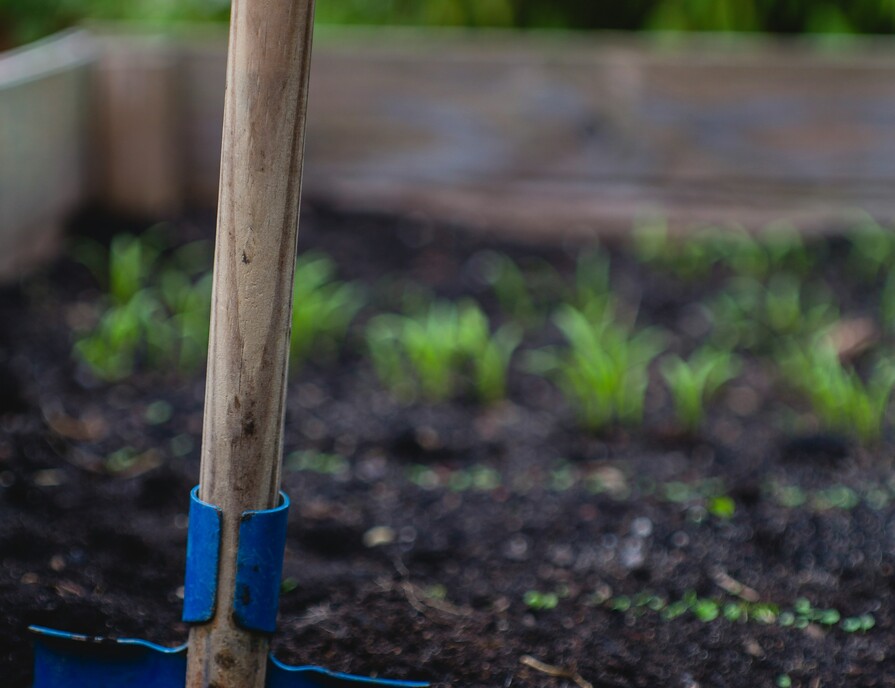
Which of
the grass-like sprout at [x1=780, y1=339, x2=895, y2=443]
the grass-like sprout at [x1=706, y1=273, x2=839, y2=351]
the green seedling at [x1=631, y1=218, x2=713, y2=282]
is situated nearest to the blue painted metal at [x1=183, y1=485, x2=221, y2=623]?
the grass-like sprout at [x1=780, y1=339, x2=895, y2=443]

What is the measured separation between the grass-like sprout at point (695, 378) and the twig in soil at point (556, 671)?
99 centimetres

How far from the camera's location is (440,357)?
242cm

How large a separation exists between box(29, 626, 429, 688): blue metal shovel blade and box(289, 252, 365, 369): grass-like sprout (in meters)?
1.36

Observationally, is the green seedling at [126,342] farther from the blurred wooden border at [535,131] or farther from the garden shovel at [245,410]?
the garden shovel at [245,410]

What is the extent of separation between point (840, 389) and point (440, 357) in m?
0.87

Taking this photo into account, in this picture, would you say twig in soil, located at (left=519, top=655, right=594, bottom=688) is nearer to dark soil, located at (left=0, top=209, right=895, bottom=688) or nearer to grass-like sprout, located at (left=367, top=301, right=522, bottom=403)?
dark soil, located at (left=0, top=209, right=895, bottom=688)

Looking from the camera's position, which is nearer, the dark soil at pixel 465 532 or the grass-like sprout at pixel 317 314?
the dark soil at pixel 465 532

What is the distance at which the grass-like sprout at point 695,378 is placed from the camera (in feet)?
7.23

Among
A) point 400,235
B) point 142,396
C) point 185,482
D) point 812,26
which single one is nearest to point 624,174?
point 400,235

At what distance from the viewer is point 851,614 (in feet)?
4.76

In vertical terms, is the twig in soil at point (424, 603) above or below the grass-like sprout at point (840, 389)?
below

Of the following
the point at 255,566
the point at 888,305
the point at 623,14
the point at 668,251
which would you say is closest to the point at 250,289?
the point at 255,566

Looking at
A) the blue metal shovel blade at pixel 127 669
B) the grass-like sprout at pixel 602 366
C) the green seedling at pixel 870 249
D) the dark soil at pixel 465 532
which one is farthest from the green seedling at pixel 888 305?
the blue metal shovel blade at pixel 127 669

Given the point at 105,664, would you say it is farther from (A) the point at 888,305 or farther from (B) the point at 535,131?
(B) the point at 535,131
